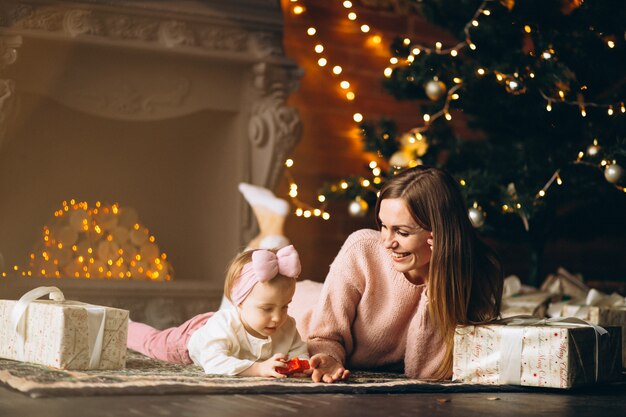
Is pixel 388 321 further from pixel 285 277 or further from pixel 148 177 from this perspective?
pixel 148 177

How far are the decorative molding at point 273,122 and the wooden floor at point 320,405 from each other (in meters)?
1.92

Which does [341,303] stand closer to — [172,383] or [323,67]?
[172,383]

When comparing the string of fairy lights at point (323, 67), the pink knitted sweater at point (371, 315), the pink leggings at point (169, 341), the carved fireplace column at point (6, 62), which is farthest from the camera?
the string of fairy lights at point (323, 67)

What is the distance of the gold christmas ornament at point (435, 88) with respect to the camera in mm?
3504

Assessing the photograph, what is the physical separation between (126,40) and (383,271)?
1.61 m

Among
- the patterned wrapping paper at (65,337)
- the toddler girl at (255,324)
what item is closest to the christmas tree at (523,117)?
the toddler girl at (255,324)

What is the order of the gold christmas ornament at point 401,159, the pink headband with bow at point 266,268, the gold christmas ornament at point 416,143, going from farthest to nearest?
the gold christmas ornament at point 416,143, the gold christmas ornament at point 401,159, the pink headband with bow at point 266,268

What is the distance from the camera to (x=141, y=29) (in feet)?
11.6

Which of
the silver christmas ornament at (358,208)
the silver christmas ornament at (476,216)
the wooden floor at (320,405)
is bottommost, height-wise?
the wooden floor at (320,405)

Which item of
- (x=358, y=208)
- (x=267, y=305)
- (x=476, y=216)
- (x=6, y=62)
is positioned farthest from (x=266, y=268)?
(x=6, y=62)

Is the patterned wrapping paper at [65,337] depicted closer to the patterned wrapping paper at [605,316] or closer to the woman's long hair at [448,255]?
the woman's long hair at [448,255]

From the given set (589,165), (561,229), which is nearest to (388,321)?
(589,165)

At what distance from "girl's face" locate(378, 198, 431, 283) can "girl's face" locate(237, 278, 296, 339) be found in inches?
9.7

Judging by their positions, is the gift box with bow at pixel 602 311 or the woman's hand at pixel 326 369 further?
the gift box with bow at pixel 602 311
